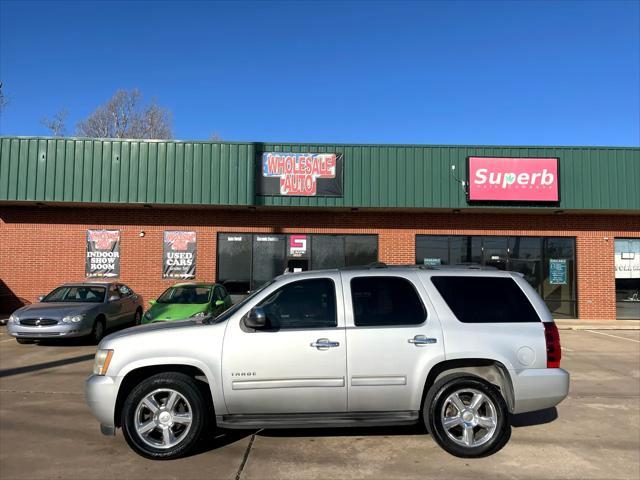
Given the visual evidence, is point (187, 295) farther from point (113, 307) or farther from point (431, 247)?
point (431, 247)

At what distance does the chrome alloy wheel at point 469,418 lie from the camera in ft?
15.4

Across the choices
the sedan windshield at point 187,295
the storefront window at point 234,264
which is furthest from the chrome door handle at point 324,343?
the storefront window at point 234,264

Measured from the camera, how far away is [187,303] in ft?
36.0

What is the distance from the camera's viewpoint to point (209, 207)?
15844 mm

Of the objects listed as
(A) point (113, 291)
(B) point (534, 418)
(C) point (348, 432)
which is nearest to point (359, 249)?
(A) point (113, 291)

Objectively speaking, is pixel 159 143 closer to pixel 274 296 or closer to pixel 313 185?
pixel 313 185

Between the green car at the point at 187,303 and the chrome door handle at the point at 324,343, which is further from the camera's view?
the green car at the point at 187,303

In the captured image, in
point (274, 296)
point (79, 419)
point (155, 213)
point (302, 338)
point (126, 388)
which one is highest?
point (155, 213)

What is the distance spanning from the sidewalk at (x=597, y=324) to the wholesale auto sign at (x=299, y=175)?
8.48m

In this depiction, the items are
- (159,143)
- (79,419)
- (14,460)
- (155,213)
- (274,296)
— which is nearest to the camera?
(14,460)

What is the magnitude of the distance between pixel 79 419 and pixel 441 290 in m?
4.41

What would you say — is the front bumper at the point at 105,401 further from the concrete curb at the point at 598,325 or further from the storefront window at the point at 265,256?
the concrete curb at the point at 598,325

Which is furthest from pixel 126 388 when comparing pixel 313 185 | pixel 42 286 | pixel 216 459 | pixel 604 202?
pixel 604 202

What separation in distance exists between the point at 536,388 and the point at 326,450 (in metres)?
2.13
